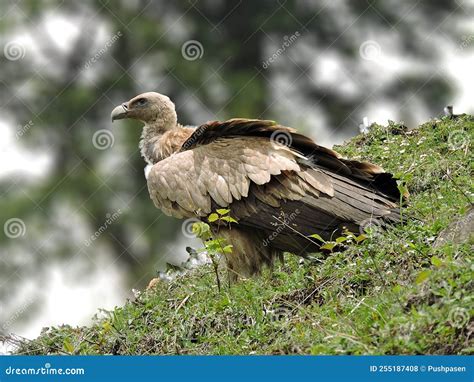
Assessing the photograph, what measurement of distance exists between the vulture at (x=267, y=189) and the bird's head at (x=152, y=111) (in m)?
1.12

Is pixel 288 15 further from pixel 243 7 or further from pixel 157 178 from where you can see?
pixel 157 178

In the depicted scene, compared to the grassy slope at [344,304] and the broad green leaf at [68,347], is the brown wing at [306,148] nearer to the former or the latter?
the grassy slope at [344,304]

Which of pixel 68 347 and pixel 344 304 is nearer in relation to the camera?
pixel 344 304

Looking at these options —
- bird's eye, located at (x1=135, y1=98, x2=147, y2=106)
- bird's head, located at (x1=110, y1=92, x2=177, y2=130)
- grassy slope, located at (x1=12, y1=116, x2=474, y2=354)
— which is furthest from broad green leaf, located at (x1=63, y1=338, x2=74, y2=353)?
bird's eye, located at (x1=135, y1=98, x2=147, y2=106)

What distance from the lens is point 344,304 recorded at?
5.59 m

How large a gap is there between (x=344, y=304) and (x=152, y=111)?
402 cm

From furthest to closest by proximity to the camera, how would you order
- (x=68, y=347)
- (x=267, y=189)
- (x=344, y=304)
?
(x=267, y=189), (x=68, y=347), (x=344, y=304)

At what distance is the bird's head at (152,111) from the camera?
903cm

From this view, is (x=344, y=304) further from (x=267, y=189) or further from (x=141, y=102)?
(x=141, y=102)

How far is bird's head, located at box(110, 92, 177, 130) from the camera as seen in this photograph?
29.6ft

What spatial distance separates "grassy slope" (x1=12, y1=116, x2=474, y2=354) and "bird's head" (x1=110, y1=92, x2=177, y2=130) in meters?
1.81

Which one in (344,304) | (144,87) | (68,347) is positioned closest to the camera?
(344,304)

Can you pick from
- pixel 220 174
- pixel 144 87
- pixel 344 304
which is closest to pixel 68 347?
pixel 220 174

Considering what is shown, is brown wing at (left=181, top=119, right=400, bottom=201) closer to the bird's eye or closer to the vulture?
the vulture
